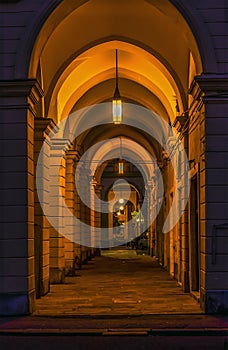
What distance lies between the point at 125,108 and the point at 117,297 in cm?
1329

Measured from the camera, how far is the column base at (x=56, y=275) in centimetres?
2061

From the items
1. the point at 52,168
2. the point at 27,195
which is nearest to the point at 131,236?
the point at 52,168

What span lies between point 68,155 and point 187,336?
1352 cm

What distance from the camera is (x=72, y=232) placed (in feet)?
80.4

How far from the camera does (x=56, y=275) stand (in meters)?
20.9

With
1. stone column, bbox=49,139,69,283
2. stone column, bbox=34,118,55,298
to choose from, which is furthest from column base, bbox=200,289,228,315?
stone column, bbox=49,139,69,283

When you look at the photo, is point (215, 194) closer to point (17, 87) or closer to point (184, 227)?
point (17, 87)

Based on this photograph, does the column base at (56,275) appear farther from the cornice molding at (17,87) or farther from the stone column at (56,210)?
the cornice molding at (17,87)

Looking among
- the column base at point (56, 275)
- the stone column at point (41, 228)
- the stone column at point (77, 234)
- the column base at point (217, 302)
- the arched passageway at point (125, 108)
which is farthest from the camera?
the stone column at point (77, 234)

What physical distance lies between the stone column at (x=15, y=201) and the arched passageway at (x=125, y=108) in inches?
2.8

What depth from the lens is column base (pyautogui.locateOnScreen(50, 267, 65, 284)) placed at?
2061 centimetres

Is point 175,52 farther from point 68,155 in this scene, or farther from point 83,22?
point 68,155

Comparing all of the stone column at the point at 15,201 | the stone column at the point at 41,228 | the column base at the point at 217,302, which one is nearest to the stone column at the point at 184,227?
the stone column at the point at 41,228

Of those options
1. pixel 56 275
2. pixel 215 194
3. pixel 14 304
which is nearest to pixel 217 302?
pixel 215 194
